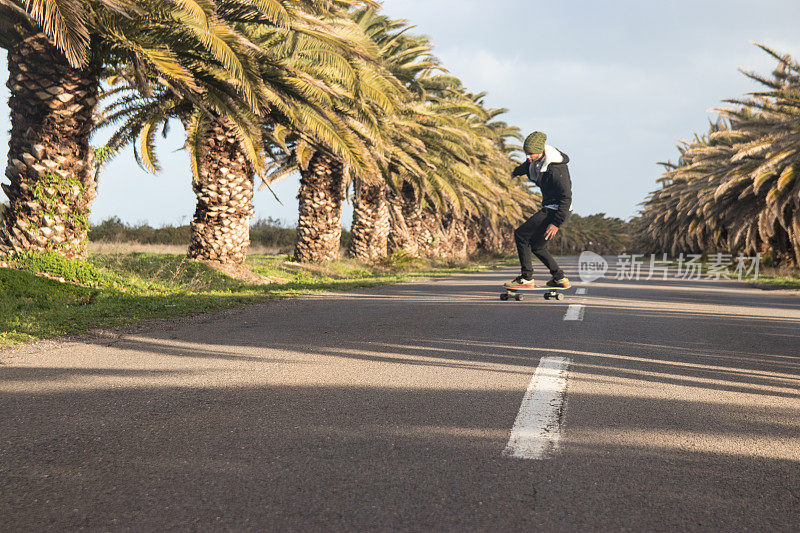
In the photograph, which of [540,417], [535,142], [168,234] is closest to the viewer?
[540,417]

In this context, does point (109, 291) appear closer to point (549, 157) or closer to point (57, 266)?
point (57, 266)

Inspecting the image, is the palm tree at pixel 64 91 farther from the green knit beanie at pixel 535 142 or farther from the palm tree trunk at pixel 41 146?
the green knit beanie at pixel 535 142

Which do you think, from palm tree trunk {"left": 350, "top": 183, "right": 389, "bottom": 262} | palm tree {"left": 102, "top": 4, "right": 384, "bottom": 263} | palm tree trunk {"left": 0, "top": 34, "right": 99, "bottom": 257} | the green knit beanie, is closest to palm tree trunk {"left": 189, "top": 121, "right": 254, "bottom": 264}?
palm tree {"left": 102, "top": 4, "right": 384, "bottom": 263}

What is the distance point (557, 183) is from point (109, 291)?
24.6 ft

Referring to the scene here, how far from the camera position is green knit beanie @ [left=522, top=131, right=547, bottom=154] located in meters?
9.05

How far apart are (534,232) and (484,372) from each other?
5.09m

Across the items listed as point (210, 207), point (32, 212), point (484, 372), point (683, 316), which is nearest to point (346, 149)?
point (210, 207)

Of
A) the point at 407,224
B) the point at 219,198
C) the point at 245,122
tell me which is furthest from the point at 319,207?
the point at 407,224

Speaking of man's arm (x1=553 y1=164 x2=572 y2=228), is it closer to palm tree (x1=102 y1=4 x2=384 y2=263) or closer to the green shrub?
palm tree (x1=102 y1=4 x2=384 y2=263)

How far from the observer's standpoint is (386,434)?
3.52 meters

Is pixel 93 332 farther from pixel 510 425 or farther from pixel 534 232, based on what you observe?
pixel 534 232

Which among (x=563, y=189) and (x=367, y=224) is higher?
(x=563, y=189)

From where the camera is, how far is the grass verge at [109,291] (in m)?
7.46

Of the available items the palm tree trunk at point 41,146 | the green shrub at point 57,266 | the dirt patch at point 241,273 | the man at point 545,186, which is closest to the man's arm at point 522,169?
the man at point 545,186
